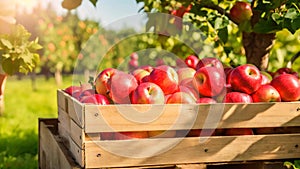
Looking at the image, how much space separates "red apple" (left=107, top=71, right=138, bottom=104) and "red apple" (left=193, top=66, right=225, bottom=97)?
0.27 m

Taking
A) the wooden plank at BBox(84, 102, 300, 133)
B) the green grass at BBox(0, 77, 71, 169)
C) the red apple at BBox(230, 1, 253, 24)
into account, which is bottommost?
the green grass at BBox(0, 77, 71, 169)

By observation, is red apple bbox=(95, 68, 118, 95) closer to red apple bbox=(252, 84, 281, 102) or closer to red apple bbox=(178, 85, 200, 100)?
red apple bbox=(178, 85, 200, 100)

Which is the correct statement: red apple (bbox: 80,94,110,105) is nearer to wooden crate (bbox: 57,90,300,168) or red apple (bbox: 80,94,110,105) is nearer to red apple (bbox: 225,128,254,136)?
wooden crate (bbox: 57,90,300,168)

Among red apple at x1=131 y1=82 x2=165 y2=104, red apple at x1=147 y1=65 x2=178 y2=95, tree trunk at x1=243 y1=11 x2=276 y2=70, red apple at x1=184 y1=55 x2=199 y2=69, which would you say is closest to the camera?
red apple at x1=131 y1=82 x2=165 y2=104

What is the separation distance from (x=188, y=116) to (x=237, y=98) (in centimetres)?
26

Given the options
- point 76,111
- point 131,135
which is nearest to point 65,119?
point 76,111

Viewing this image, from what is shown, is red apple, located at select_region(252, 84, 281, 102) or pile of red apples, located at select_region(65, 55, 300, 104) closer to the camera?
pile of red apples, located at select_region(65, 55, 300, 104)

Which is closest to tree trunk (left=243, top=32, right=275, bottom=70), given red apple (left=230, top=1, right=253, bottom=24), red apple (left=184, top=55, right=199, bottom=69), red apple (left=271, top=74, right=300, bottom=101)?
red apple (left=230, top=1, right=253, bottom=24)

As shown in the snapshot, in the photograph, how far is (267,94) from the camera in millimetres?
2084

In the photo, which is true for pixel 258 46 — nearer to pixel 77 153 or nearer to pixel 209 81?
pixel 209 81

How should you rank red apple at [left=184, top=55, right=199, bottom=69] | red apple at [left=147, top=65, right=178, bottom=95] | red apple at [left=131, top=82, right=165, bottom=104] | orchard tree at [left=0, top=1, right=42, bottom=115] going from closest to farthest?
red apple at [left=131, top=82, right=165, bottom=104]
red apple at [left=147, top=65, right=178, bottom=95]
red apple at [left=184, top=55, right=199, bottom=69]
orchard tree at [left=0, top=1, right=42, bottom=115]

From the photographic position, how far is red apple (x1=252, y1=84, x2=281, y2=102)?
2082 mm

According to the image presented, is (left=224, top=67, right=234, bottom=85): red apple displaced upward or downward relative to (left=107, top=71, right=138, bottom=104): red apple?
upward

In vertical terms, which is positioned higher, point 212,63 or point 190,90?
point 212,63
